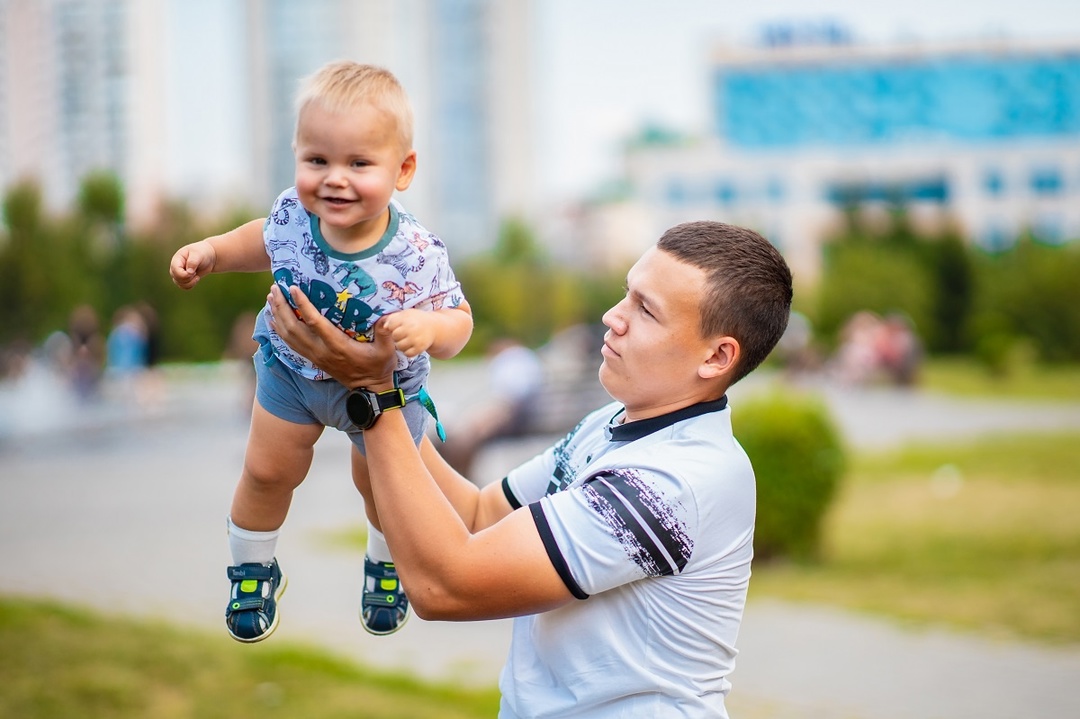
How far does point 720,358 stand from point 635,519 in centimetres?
37

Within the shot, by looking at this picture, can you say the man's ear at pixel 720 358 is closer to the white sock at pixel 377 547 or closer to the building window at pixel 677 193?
the white sock at pixel 377 547

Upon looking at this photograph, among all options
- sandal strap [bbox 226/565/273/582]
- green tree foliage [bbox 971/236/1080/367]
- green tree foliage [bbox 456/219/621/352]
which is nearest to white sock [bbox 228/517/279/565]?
sandal strap [bbox 226/565/273/582]

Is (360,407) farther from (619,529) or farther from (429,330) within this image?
(619,529)

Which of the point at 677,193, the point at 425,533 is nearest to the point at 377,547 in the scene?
the point at 425,533

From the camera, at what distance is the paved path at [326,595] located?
639 cm

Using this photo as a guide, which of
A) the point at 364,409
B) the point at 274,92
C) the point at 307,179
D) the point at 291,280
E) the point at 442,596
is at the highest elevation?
the point at 307,179

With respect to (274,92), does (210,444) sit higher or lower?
higher

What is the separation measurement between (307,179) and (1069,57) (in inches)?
3198

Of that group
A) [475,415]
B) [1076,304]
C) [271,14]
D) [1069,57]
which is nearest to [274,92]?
[271,14]

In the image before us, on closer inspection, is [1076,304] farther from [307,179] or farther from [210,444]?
[307,179]

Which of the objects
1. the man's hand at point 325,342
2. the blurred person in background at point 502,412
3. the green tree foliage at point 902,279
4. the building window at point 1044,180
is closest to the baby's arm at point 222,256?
the man's hand at point 325,342

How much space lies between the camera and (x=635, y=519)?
2018mm

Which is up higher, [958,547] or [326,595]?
[326,595]

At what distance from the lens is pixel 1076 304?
1353 inches
